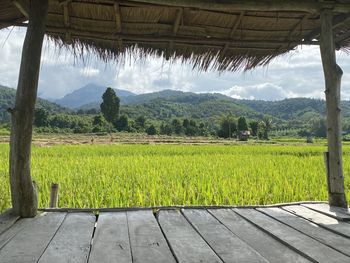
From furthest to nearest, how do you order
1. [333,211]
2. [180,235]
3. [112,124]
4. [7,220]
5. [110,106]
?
[110,106] < [112,124] < [333,211] < [7,220] < [180,235]

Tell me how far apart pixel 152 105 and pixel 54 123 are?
43518 millimetres

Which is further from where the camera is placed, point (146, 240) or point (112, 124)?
point (112, 124)

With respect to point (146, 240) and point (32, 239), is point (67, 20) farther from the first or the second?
point (146, 240)

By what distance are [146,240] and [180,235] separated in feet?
0.73

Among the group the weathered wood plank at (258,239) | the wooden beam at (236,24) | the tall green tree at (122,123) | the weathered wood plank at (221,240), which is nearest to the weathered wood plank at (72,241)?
the weathered wood plank at (221,240)

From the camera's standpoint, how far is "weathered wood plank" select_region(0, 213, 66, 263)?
181cm

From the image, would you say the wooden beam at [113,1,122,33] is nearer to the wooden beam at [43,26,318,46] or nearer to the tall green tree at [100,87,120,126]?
the wooden beam at [43,26,318,46]

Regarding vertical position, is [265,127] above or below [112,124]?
below

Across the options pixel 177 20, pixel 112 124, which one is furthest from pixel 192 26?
pixel 112 124

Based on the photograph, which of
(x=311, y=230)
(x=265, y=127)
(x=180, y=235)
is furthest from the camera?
(x=265, y=127)

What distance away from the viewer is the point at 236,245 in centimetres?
204

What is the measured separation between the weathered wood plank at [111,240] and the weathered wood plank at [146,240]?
0.04 m

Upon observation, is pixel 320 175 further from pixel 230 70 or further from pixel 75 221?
pixel 75 221

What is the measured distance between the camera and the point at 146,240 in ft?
7.02
